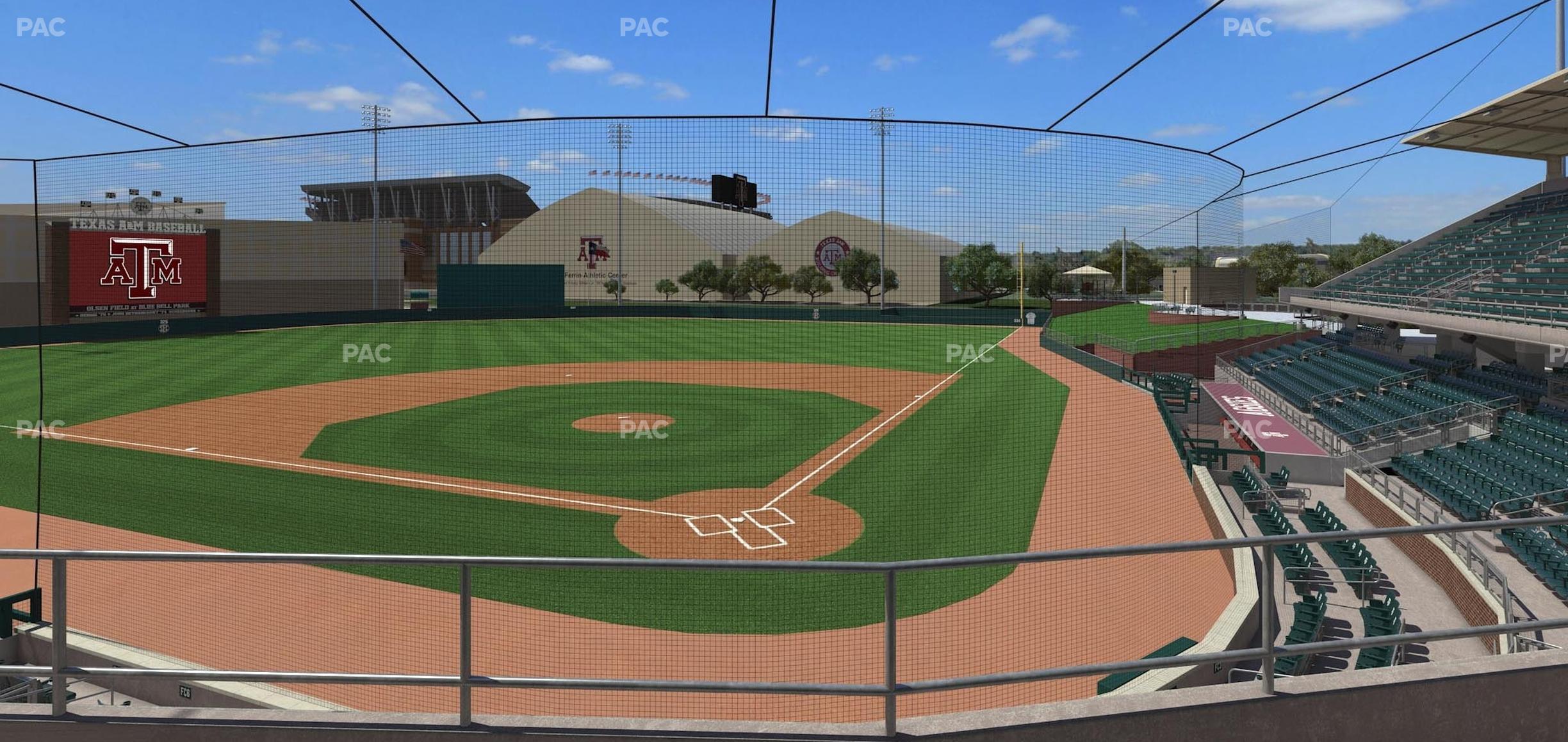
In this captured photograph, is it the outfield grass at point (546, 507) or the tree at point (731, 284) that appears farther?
the tree at point (731, 284)

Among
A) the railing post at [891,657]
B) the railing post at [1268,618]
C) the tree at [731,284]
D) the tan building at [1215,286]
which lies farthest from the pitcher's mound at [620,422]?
the tan building at [1215,286]

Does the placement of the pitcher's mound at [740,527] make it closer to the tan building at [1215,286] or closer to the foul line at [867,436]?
the foul line at [867,436]

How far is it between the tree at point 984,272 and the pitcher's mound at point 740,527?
578 inches

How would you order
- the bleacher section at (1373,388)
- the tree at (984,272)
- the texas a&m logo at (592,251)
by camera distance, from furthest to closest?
the texas a&m logo at (592,251) < the tree at (984,272) < the bleacher section at (1373,388)

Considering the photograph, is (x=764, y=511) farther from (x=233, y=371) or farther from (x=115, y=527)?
(x=233, y=371)

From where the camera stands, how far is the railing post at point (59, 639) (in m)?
2.59

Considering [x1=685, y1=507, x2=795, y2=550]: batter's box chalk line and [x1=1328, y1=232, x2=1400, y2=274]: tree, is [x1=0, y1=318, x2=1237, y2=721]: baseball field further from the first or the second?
[x1=1328, y1=232, x2=1400, y2=274]: tree

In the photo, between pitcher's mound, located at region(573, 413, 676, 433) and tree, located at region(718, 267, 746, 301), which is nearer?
pitcher's mound, located at region(573, 413, 676, 433)

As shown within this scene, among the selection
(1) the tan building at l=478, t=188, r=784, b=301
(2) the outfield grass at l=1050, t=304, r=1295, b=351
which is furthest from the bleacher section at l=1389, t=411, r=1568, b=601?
(1) the tan building at l=478, t=188, r=784, b=301

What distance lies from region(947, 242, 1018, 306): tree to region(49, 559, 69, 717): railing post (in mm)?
24242

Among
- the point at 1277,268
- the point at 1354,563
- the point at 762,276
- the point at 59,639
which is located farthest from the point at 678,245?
the point at 59,639

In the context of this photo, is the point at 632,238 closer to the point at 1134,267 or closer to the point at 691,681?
the point at 1134,267

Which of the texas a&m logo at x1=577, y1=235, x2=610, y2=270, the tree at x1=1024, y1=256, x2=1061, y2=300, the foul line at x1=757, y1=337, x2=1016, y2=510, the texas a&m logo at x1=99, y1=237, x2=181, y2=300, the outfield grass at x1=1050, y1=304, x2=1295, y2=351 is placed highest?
the texas a&m logo at x1=577, y1=235, x2=610, y2=270

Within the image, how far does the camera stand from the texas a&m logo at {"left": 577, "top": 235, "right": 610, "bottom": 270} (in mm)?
38656
